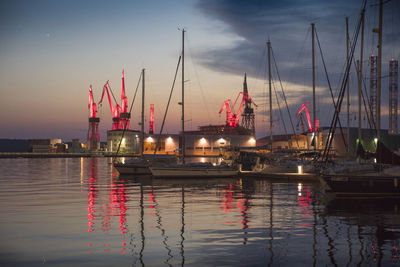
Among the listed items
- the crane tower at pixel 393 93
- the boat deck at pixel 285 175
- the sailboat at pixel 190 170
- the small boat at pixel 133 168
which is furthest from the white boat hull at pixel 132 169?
the crane tower at pixel 393 93

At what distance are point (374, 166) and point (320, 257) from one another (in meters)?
18.3

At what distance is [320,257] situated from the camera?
519 inches

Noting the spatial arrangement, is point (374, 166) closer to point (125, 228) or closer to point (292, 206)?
point (292, 206)

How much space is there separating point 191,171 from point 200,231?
102ft

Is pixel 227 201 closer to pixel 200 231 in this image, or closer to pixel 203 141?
pixel 200 231

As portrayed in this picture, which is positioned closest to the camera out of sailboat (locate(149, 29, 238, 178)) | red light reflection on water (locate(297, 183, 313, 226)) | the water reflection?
the water reflection

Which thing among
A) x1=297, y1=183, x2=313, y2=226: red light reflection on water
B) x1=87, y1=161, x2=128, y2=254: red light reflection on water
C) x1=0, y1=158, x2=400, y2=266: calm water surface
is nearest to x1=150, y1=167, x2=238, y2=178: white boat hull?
x1=297, y1=183, x2=313, y2=226: red light reflection on water

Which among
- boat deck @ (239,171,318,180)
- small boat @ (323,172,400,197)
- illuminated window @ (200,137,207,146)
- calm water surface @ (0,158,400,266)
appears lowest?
calm water surface @ (0,158,400,266)

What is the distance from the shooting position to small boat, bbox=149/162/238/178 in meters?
48.8

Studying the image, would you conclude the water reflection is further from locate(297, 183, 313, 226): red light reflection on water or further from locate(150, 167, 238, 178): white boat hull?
locate(150, 167, 238, 178): white boat hull

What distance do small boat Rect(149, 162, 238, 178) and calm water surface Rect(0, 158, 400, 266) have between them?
18.3m

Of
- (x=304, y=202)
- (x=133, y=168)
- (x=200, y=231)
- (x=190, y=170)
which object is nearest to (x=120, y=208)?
(x=200, y=231)

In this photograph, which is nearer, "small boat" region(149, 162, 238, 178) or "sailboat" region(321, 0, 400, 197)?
"sailboat" region(321, 0, 400, 197)

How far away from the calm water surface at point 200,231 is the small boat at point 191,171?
719 inches
